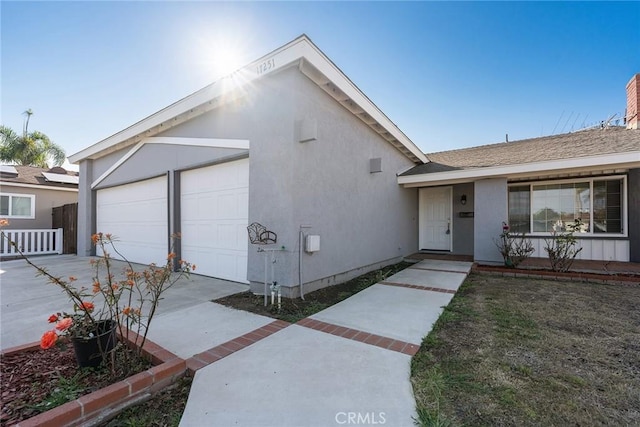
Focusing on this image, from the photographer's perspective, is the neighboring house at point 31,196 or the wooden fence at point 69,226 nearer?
the wooden fence at point 69,226

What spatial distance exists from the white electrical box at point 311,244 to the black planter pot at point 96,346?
9.56 ft

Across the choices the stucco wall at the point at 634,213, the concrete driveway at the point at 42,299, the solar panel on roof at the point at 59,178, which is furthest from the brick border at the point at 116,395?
the solar panel on roof at the point at 59,178

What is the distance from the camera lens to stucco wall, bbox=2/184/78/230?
11.3m

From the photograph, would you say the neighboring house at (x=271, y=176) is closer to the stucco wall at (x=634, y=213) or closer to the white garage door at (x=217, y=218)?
the white garage door at (x=217, y=218)

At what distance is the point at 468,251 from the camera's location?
9656 mm

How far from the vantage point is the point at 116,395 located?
2.02 meters

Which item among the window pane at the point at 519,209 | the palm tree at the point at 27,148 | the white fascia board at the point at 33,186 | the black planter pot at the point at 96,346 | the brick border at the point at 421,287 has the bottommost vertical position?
the brick border at the point at 421,287

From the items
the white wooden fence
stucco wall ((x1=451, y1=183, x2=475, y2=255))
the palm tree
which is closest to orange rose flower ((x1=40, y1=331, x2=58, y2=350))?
stucco wall ((x1=451, y1=183, x2=475, y2=255))

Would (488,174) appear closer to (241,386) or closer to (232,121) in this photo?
(232,121)

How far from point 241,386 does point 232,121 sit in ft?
15.8

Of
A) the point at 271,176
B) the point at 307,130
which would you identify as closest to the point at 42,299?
the point at 271,176

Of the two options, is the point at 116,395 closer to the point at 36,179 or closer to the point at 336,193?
the point at 336,193

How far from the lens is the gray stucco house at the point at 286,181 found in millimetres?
4824

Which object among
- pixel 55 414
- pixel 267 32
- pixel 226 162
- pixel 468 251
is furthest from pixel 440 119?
pixel 55 414
